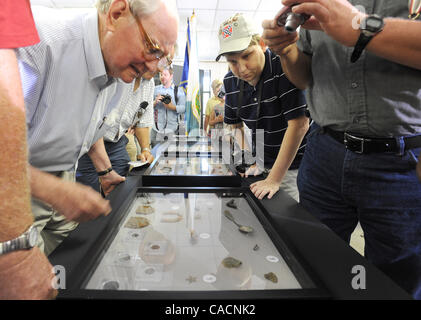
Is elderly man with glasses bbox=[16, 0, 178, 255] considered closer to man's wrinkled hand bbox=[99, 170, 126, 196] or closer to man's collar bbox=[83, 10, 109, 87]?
man's collar bbox=[83, 10, 109, 87]

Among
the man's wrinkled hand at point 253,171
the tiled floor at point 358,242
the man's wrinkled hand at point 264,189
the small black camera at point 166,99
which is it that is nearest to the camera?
the man's wrinkled hand at point 264,189

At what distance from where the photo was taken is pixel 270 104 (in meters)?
1.33

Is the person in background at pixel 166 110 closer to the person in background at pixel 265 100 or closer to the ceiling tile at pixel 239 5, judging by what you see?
the ceiling tile at pixel 239 5

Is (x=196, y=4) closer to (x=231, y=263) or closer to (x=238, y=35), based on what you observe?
(x=238, y=35)

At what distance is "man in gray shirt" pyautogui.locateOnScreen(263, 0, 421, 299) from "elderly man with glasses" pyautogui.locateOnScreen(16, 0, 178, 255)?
0.31 meters

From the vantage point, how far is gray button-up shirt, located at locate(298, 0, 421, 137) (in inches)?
27.1

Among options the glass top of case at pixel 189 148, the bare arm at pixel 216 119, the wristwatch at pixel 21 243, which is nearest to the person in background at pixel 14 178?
the wristwatch at pixel 21 243

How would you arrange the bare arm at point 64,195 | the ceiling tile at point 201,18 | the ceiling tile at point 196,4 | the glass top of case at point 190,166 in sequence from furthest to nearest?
the ceiling tile at point 201,18 → the ceiling tile at point 196,4 → the glass top of case at point 190,166 → the bare arm at point 64,195

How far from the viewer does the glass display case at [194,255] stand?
0.47m

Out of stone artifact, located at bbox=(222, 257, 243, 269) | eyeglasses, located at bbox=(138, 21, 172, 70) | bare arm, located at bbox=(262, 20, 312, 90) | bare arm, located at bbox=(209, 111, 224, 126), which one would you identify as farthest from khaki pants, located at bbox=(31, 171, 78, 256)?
bare arm, located at bbox=(209, 111, 224, 126)

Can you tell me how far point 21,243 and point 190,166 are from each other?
1.14 meters
